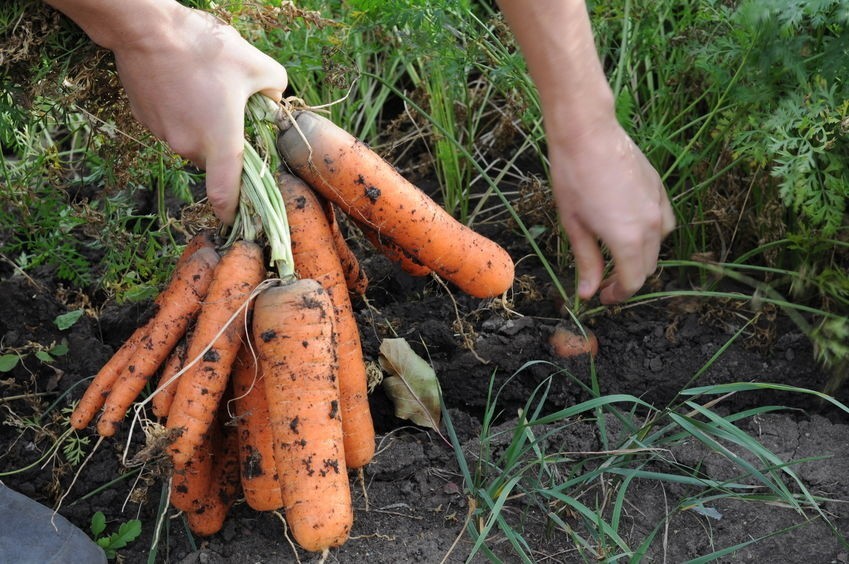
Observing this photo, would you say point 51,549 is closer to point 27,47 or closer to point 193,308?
point 193,308

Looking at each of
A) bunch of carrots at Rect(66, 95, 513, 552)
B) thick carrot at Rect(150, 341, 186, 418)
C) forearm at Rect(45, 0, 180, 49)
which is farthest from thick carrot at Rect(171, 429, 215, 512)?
forearm at Rect(45, 0, 180, 49)

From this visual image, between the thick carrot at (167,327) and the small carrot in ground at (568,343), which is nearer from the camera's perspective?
the thick carrot at (167,327)

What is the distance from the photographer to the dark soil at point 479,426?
5.76ft

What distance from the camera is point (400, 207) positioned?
1.89 meters

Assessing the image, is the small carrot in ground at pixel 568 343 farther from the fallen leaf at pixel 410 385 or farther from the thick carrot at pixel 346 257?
the thick carrot at pixel 346 257

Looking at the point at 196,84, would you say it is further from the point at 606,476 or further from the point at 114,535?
the point at 606,476

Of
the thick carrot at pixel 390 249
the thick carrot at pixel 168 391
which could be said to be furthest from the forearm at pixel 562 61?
the thick carrot at pixel 168 391

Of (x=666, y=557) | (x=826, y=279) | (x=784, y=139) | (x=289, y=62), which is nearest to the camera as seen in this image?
(x=666, y=557)

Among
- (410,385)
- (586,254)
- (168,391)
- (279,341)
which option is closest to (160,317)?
(168,391)

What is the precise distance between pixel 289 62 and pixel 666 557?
55.6 inches

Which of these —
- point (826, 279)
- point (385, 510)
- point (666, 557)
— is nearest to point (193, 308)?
point (385, 510)

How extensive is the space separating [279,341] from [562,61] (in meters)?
0.74

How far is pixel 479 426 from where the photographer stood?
6.61 feet

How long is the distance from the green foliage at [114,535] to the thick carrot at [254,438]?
23cm
